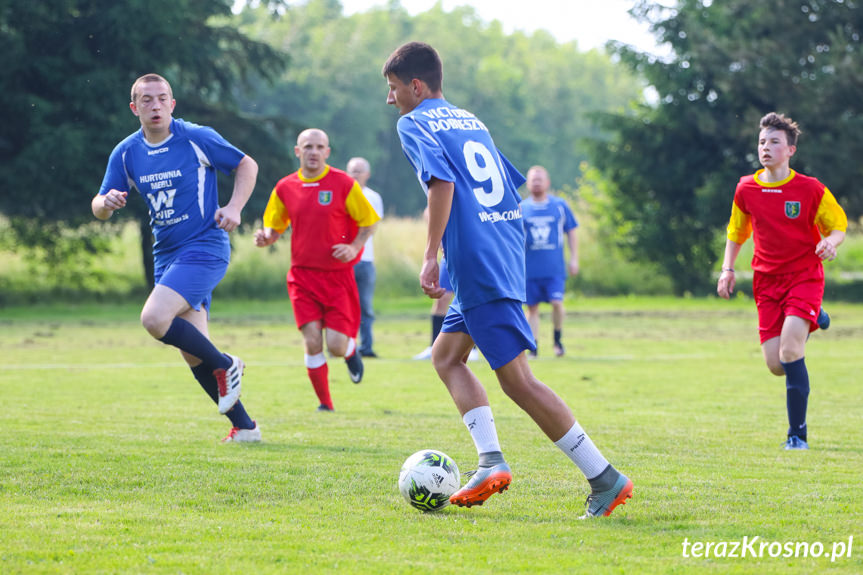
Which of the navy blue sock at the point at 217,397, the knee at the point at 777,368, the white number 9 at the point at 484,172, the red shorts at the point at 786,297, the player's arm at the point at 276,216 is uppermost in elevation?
the white number 9 at the point at 484,172

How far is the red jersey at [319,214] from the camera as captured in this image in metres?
9.02

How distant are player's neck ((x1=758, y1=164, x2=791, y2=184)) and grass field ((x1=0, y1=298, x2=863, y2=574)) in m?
1.72

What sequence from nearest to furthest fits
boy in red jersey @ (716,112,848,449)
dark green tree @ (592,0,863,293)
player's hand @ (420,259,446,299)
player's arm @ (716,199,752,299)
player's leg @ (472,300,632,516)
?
player's hand @ (420,259,446,299)
player's leg @ (472,300,632,516)
boy in red jersey @ (716,112,848,449)
player's arm @ (716,199,752,299)
dark green tree @ (592,0,863,293)

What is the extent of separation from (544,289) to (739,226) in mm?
6887

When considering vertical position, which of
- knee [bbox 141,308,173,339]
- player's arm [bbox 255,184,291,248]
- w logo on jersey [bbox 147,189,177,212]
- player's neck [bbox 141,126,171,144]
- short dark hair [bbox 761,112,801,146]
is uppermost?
short dark hair [bbox 761,112,801,146]

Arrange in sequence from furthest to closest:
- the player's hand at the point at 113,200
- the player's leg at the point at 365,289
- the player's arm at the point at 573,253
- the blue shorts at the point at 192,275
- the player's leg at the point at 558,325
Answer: the player's arm at the point at 573,253 < the player's leg at the point at 558,325 < the player's leg at the point at 365,289 < the blue shorts at the point at 192,275 < the player's hand at the point at 113,200

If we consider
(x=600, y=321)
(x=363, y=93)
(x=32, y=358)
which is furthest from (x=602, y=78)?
(x=32, y=358)

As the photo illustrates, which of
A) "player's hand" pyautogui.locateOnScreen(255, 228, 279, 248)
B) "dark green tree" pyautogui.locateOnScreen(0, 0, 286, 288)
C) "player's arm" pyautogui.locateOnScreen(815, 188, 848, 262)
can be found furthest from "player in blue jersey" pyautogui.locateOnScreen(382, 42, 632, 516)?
"dark green tree" pyautogui.locateOnScreen(0, 0, 286, 288)

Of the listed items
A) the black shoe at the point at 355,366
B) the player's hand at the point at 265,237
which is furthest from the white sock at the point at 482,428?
the black shoe at the point at 355,366

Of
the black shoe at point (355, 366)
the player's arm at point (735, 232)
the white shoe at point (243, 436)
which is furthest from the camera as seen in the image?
the black shoe at point (355, 366)

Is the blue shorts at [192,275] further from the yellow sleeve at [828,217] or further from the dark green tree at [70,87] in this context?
the dark green tree at [70,87]

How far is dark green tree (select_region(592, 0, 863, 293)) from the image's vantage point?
2798cm

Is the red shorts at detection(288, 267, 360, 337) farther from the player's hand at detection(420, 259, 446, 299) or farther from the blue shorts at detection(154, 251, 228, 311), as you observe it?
the player's hand at detection(420, 259, 446, 299)

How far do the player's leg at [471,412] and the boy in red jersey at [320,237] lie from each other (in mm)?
3702
